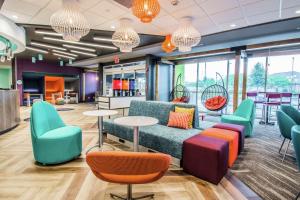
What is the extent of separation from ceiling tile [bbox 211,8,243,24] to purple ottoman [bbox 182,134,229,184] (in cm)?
283

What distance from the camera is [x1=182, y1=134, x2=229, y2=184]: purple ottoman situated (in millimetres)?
2213

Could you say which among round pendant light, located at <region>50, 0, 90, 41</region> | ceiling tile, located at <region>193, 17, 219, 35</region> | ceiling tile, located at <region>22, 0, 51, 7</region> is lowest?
round pendant light, located at <region>50, 0, 90, 41</region>

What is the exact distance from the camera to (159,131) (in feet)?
10.2

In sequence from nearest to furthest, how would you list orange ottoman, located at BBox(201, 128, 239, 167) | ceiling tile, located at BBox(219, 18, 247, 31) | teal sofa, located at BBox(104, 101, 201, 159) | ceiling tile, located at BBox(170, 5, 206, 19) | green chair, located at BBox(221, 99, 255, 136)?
orange ottoman, located at BBox(201, 128, 239, 167) < teal sofa, located at BBox(104, 101, 201, 159) < ceiling tile, located at BBox(170, 5, 206, 19) < ceiling tile, located at BBox(219, 18, 247, 31) < green chair, located at BBox(221, 99, 255, 136)

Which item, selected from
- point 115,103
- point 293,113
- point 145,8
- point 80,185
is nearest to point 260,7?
point 293,113

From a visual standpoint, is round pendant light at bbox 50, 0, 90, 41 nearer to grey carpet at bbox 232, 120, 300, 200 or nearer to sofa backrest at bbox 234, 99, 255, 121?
grey carpet at bbox 232, 120, 300, 200

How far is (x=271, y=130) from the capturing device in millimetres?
5266

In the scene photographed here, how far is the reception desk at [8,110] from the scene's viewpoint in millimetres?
4443

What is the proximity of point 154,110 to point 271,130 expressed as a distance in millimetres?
4061

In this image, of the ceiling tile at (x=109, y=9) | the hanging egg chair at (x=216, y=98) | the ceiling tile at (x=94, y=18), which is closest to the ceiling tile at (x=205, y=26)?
the ceiling tile at (x=109, y=9)

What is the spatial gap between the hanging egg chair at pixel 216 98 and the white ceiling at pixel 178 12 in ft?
8.73

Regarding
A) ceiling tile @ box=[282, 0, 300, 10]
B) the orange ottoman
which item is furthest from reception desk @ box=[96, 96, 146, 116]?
ceiling tile @ box=[282, 0, 300, 10]

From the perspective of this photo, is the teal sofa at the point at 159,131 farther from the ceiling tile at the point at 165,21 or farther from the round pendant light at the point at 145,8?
the ceiling tile at the point at 165,21

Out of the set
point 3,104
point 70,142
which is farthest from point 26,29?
point 70,142
